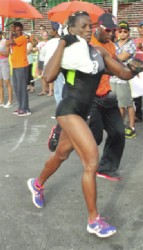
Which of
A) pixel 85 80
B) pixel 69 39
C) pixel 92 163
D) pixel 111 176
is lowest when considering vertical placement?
pixel 111 176

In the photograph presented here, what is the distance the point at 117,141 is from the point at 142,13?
1660 cm

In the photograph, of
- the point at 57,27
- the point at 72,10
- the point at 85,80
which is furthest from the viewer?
the point at 72,10

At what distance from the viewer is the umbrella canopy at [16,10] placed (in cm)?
747

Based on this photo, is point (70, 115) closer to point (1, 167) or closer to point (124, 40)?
point (1, 167)

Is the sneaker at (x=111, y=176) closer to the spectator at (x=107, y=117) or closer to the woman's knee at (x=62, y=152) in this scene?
the spectator at (x=107, y=117)

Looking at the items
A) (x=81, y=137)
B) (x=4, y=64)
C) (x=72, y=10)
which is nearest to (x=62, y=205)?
(x=81, y=137)

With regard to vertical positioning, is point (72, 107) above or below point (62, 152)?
above

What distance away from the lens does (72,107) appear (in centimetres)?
314

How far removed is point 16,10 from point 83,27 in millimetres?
4913

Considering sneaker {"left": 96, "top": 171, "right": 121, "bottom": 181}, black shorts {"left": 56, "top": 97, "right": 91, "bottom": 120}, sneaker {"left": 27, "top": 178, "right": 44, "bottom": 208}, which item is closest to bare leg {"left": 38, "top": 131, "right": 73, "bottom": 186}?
sneaker {"left": 27, "top": 178, "right": 44, "bottom": 208}

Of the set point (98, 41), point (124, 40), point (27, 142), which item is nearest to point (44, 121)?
point (27, 142)

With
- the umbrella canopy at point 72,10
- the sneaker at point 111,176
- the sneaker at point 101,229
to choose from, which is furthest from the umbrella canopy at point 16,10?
the sneaker at point 101,229

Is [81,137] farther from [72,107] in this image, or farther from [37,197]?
[37,197]

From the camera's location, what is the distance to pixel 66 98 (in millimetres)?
3209
